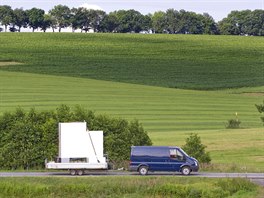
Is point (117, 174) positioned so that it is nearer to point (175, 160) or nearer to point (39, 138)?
point (175, 160)

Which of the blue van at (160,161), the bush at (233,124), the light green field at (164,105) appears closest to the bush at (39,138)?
the blue van at (160,161)

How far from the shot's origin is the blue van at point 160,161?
46.7 metres

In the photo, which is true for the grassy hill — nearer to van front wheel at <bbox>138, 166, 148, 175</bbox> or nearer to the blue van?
the blue van

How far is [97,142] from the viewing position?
49188 millimetres

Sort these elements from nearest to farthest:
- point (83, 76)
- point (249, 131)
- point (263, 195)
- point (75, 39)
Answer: point (263, 195) < point (249, 131) < point (83, 76) < point (75, 39)

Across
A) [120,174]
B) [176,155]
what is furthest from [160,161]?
[120,174]

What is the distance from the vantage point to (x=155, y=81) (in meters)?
126

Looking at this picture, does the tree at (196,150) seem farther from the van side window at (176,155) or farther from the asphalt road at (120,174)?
the van side window at (176,155)

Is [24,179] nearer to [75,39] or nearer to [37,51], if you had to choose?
[37,51]

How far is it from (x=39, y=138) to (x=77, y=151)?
16.7ft

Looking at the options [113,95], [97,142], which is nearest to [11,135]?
[97,142]

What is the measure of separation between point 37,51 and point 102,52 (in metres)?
11.8

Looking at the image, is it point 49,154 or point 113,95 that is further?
point 113,95

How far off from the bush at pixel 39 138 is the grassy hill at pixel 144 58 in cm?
6975
